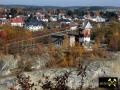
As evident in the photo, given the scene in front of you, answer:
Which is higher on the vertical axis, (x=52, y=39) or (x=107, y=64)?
(x=107, y=64)

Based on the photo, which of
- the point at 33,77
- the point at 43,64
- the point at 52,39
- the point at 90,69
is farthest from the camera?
the point at 52,39

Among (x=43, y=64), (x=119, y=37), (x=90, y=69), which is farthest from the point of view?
(x=119, y=37)

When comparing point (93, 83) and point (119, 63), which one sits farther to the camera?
point (119, 63)

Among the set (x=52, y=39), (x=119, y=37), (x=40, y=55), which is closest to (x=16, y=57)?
(x=40, y=55)

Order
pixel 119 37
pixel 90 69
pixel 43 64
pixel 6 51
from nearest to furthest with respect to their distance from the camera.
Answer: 1. pixel 90 69
2. pixel 43 64
3. pixel 6 51
4. pixel 119 37

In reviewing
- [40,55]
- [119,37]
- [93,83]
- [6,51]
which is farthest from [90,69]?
[119,37]

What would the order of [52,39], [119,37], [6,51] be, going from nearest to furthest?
[6,51] → [119,37] → [52,39]

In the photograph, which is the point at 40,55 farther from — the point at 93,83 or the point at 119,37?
the point at 119,37

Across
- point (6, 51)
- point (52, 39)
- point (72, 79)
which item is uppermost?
point (72, 79)

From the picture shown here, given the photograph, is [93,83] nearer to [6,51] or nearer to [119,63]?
[119,63]
